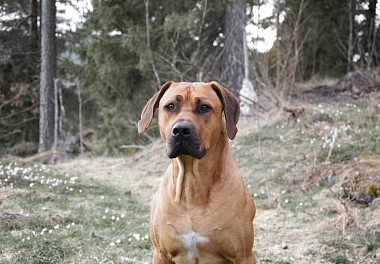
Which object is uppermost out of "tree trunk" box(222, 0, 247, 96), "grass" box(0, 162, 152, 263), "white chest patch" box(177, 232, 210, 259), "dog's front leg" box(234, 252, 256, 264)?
"tree trunk" box(222, 0, 247, 96)

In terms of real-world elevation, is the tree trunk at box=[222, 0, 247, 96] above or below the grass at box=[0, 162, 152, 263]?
above

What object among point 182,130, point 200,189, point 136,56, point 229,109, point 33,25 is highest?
point 33,25

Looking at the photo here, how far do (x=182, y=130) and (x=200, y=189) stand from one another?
0.45 m

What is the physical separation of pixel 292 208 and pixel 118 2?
963 centimetres

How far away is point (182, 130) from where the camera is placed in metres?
2.44

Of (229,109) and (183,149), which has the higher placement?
(229,109)

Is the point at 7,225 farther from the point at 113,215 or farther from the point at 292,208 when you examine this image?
the point at 292,208

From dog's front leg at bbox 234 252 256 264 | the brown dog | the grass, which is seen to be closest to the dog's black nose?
the brown dog

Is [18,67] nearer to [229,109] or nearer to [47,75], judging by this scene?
[47,75]

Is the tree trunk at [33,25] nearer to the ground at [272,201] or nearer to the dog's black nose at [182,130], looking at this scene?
the ground at [272,201]

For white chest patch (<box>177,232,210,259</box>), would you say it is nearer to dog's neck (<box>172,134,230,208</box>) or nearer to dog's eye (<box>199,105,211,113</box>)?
dog's neck (<box>172,134,230,208</box>)

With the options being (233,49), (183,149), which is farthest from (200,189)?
(233,49)

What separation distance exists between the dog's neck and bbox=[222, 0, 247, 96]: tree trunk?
8574 mm

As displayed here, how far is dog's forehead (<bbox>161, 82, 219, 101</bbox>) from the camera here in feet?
8.75
